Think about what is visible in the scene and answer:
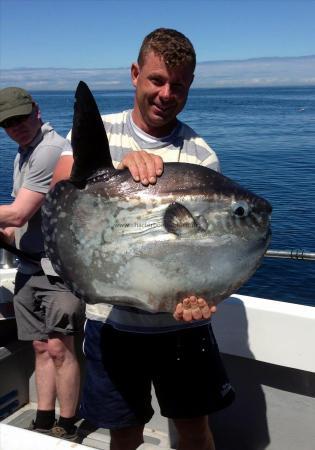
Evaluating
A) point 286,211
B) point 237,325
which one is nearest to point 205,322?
point 237,325

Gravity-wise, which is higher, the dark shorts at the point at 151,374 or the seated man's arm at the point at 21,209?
the seated man's arm at the point at 21,209

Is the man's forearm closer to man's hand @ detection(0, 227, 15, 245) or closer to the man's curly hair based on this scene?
man's hand @ detection(0, 227, 15, 245)

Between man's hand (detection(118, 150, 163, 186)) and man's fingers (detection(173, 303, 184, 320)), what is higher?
man's hand (detection(118, 150, 163, 186))

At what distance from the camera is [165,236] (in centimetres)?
163

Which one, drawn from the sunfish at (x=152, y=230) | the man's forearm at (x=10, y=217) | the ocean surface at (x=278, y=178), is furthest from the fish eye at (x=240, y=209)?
the ocean surface at (x=278, y=178)

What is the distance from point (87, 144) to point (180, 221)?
41 centimetres

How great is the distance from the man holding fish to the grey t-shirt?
0.74 metres

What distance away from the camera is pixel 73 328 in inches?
111

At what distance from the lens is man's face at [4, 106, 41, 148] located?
2857mm

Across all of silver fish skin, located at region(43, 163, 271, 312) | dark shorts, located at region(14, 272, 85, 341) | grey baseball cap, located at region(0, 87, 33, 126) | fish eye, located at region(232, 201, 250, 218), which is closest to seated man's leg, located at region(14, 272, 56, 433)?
dark shorts, located at region(14, 272, 85, 341)

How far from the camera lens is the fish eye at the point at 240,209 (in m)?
1.66

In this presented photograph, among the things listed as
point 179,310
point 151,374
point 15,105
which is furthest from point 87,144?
point 15,105

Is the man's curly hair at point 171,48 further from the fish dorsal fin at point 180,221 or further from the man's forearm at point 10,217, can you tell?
the man's forearm at point 10,217

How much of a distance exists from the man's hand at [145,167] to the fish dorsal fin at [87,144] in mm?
93
